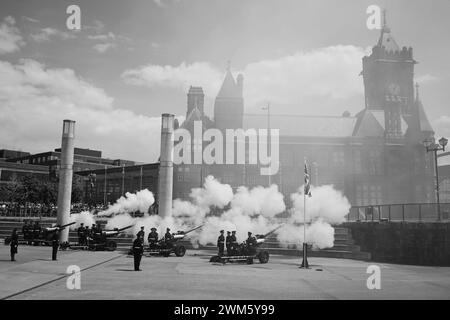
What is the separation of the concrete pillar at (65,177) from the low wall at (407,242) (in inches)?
980

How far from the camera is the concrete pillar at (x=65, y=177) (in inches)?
1374

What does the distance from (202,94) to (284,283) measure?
6242cm

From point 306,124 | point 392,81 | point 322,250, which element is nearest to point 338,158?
point 306,124

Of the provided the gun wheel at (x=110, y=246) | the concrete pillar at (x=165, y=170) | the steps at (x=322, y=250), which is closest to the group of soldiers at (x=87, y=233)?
the gun wheel at (x=110, y=246)

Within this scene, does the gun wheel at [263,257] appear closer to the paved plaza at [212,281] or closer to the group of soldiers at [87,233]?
the paved plaza at [212,281]

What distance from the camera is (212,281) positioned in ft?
52.6

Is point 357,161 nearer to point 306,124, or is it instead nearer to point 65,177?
point 306,124

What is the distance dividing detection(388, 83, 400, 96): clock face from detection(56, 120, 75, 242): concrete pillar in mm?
56478

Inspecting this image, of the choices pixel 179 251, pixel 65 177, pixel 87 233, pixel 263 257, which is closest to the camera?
pixel 263 257

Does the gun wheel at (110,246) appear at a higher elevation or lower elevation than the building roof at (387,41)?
lower

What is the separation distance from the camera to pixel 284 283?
1582 centimetres

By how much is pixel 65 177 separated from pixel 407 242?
2834 centimetres

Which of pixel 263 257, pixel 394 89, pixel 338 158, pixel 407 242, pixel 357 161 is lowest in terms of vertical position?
pixel 263 257

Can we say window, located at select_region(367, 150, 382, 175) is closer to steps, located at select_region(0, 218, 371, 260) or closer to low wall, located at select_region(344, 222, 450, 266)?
steps, located at select_region(0, 218, 371, 260)
